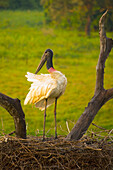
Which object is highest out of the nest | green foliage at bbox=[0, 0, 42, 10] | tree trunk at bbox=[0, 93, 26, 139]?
green foliage at bbox=[0, 0, 42, 10]

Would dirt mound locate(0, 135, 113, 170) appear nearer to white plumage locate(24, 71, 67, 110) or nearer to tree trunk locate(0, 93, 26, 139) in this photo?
tree trunk locate(0, 93, 26, 139)

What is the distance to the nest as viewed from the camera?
4.67m

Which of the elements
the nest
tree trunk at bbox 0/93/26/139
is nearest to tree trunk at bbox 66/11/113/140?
the nest

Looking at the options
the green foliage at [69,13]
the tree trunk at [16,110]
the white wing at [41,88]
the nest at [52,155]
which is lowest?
the nest at [52,155]

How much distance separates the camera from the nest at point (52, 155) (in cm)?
467

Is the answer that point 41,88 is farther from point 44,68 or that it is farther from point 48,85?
point 44,68

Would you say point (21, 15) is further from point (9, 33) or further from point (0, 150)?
point (0, 150)

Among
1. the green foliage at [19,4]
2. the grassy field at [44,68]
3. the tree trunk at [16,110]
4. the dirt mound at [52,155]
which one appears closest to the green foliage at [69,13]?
the grassy field at [44,68]

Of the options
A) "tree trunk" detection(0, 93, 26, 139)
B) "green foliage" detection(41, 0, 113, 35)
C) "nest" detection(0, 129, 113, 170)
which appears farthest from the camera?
"green foliage" detection(41, 0, 113, 35)

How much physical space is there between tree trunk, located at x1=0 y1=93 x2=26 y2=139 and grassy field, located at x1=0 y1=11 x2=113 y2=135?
6.59 feet

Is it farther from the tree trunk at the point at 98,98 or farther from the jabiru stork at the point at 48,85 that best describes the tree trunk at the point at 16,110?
the tree trunk at the point at 98,98

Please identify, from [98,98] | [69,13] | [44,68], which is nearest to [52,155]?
[98,98]

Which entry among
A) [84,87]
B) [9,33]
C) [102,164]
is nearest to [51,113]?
[84,87]

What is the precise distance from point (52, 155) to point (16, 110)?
28.8 inches
